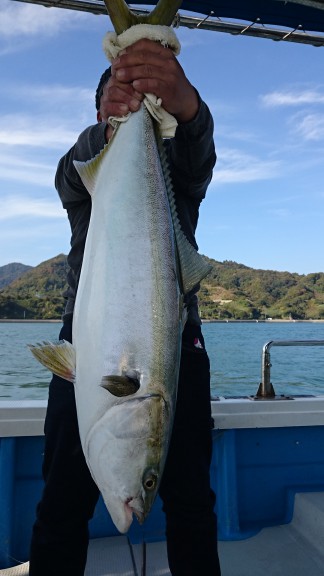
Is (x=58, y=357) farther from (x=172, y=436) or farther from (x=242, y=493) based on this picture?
(x=242, y=493)

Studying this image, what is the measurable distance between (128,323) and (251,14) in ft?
8.52

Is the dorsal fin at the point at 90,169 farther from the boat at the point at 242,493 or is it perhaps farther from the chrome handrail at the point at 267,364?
the chrome handrail at the point at 267,364

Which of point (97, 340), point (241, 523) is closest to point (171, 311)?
point (97, 340)

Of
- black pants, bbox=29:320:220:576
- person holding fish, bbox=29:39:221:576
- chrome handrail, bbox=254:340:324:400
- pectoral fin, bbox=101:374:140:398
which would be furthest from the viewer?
chrome handrail, bbox=254:340:324:400

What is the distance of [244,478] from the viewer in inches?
122

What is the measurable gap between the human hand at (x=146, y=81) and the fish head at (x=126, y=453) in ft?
3.11

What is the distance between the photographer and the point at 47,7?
3.09 meters

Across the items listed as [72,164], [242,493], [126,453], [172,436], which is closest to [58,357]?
[126,453]

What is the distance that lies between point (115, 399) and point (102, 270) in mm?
405

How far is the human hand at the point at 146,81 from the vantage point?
149 cm

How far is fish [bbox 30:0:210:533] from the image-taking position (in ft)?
4.86

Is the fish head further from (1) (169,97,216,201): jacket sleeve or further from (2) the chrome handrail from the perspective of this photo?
(2) the chrome handrail

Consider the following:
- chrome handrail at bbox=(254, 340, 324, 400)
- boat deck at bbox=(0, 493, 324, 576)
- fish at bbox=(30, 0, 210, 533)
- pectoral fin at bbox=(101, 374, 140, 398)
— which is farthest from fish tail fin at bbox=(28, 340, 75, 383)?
chrome handrail at bbox=(254, 340, 324, 400)

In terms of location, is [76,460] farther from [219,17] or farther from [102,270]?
[219,17]
